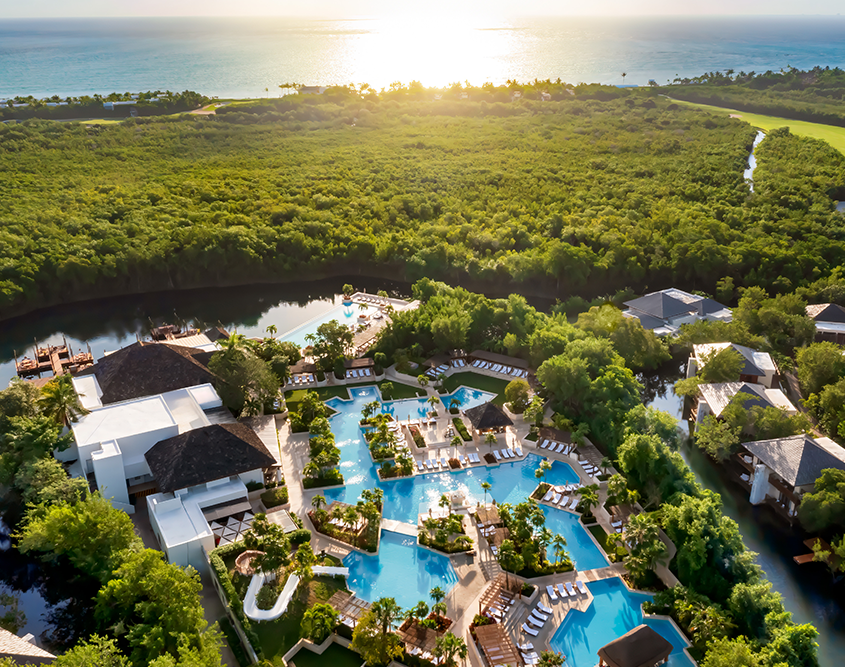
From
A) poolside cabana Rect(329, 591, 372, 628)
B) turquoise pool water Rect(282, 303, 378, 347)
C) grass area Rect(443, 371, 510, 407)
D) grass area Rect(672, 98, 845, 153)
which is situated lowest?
poolside cabana Rect(329, 591, 372, 628)

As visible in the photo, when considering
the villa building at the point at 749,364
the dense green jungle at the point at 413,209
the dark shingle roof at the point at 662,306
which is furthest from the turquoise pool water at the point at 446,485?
the dense green jungle at the point at 413,209

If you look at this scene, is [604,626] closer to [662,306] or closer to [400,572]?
[400,572]

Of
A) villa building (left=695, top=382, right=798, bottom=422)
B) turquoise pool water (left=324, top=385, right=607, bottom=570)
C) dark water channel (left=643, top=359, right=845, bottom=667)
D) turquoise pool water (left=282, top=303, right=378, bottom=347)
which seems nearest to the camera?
dark water channel (left=643, top=359, right=845, bottom=667)

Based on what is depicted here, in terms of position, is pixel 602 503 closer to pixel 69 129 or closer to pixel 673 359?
pixel 673 359

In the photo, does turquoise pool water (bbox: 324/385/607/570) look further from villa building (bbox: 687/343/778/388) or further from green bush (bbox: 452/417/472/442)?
villa building (bbox: 687/343/778/388)

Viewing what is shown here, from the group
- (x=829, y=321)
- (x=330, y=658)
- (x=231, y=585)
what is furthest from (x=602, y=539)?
(x=829, y=321)

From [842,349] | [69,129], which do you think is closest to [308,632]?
[842,349]

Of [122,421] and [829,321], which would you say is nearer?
[122,421]

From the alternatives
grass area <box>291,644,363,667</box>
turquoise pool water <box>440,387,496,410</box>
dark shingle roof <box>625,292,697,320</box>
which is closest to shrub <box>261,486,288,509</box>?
grass area <box>291,644,363,667</box>
